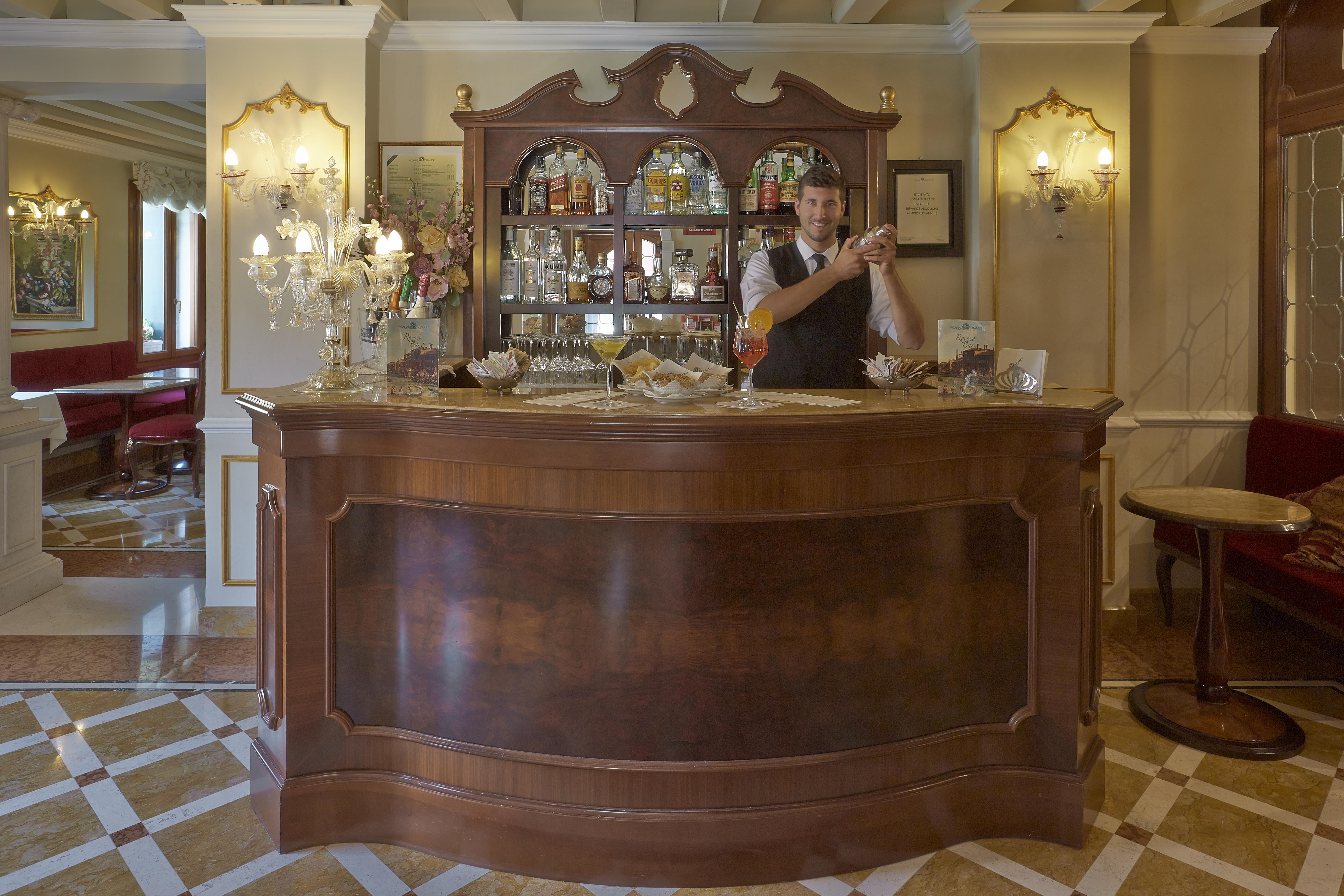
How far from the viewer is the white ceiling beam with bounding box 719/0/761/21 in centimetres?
389

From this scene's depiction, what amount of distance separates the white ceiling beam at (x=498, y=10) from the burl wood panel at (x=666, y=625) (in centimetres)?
267

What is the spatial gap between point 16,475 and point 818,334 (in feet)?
13.0

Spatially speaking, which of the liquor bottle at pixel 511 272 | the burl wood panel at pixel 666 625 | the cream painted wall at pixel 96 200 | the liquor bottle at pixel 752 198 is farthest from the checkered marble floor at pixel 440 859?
the cream painted wall at pixel 96 200

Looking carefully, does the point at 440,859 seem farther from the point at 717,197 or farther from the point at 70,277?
the point at 70,277

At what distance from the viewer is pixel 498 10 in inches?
156

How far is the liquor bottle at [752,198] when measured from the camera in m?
3.79

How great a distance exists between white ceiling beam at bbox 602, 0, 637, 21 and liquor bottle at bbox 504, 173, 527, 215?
93 cm

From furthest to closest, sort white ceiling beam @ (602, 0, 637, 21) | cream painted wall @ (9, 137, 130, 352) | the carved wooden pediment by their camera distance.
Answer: cream painted wall @ (9, 137, 130, 352) → white ceiling beam @ (602, 0, 637, 21) → the carved wooden pediment

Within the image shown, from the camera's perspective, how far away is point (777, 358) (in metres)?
3.46

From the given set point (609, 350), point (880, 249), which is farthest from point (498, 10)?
point (609, 350)

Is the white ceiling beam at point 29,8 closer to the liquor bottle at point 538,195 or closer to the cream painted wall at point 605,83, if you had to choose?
the cream painted wall at point 605,83

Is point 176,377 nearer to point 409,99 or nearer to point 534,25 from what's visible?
point 409,99

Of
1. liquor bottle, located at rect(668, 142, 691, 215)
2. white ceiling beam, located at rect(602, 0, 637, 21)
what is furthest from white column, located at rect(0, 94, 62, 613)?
liquor bottle, located at rect(668, 142, 691, 215)

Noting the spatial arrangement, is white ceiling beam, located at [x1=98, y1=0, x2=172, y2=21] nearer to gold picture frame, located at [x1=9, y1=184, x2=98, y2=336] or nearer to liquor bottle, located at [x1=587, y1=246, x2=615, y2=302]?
liquor bottle, located at [x1=587, y1=246, x2=615, y2=302]
